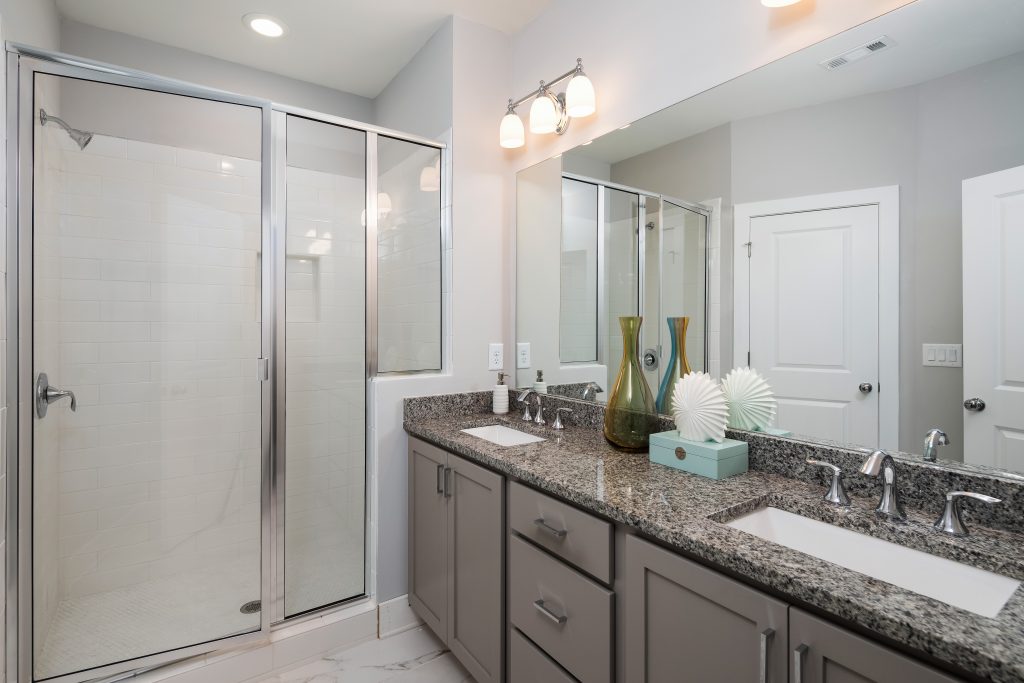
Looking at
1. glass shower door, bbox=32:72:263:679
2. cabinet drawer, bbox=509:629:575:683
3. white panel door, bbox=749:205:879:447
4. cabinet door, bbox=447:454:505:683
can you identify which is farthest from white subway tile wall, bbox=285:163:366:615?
white panel door, bbox=749:205:879:447

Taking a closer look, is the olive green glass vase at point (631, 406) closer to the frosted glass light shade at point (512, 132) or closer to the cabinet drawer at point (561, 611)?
the cabinet drawer at point (561, 611)

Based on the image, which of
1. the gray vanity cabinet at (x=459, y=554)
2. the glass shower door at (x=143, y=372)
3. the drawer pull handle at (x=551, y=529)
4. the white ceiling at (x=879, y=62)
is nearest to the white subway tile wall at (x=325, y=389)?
the glass shower door at (x=143, y=372)

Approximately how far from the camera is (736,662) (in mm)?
835

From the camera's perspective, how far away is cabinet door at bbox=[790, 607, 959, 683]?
25.3 inches

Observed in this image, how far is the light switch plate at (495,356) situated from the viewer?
7.52ft

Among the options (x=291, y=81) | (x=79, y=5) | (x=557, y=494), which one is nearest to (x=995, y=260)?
(x=557, y=494)

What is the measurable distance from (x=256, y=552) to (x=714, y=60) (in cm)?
228

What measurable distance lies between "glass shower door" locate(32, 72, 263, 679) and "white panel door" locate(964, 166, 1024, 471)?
2.06 metres

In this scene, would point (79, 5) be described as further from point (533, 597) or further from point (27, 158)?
point (533, 597)

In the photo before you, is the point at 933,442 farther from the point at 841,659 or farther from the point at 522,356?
the point at 522,356

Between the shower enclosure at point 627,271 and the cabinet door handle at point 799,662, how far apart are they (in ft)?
2.83

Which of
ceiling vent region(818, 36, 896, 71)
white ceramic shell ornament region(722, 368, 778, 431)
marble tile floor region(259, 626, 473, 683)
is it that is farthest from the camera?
marble tile floor region(259, 626, 473, 683)

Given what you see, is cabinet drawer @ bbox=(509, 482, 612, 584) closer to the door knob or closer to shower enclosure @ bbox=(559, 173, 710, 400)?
shower enclosure @ bbox=(559, 173, 710, 400)

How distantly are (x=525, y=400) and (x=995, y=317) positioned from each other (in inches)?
59.2
